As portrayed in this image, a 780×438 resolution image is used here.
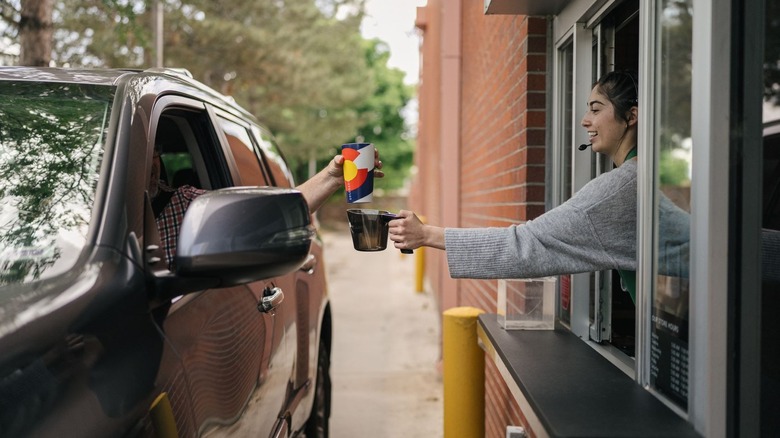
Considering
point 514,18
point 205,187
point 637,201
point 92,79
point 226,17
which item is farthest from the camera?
point 226,17

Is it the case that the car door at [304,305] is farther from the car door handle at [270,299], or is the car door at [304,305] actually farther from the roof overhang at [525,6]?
the roof overhang at [525,6]

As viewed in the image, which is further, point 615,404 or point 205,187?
point 205,187

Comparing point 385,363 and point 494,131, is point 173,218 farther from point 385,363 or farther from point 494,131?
point 385,363

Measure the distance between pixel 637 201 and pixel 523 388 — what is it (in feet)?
2.18

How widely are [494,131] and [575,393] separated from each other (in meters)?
2.76

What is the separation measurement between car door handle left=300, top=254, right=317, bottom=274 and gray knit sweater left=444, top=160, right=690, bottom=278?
1677 mm

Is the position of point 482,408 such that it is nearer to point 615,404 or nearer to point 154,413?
point 615,404

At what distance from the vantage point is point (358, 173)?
2.76 m

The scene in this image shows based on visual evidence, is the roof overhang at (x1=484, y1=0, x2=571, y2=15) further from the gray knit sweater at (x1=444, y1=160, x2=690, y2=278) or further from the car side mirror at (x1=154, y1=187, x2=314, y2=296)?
the car side mirror at (x1=154, y1=187, x2=314, y2=296)

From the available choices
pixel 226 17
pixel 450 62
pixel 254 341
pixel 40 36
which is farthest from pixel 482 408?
pixel 226 17

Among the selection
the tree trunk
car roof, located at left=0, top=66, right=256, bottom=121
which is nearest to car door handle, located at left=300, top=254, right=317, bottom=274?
car roof, located at left=0, top=66, right=256, bottom=121

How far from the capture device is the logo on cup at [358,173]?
108 inches

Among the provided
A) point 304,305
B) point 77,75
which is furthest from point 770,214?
point 304,305

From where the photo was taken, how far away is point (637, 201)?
2350 mm
